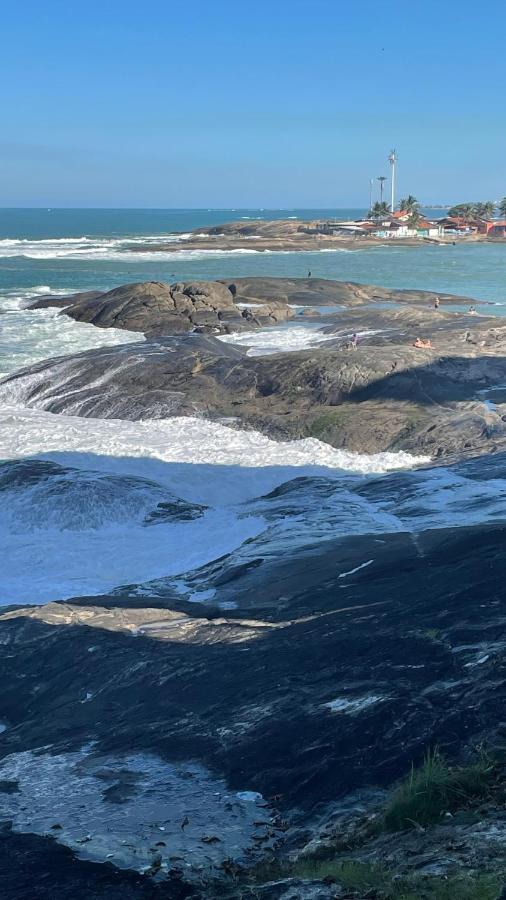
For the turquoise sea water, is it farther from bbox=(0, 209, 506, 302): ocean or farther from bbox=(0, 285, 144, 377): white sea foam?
bbox=(0, 285, 144, 377): white sea foam

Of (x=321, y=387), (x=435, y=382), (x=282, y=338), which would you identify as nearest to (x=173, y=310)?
(x=282, y=338)

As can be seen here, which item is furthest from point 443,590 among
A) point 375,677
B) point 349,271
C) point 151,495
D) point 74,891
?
point 349,271

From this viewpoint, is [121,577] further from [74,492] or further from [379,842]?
[379,842]

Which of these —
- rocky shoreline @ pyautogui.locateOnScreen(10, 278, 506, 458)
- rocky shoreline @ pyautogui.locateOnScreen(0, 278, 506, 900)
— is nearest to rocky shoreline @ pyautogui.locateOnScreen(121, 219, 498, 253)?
rocky shoreline @ pyautogui.locateOnScreen(10, 278, 506, 458)

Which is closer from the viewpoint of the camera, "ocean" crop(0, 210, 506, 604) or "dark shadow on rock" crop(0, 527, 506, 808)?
"dark shadow on rock" crop(0, 527, 506, 808)

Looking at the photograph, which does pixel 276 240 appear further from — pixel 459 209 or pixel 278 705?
pixel 278 705

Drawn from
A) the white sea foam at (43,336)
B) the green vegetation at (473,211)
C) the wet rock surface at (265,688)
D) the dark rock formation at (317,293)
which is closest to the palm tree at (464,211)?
the green vegetation at (473,211)

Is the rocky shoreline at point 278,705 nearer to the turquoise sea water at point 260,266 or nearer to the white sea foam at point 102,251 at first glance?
the turquoise sea water at point 260,266
